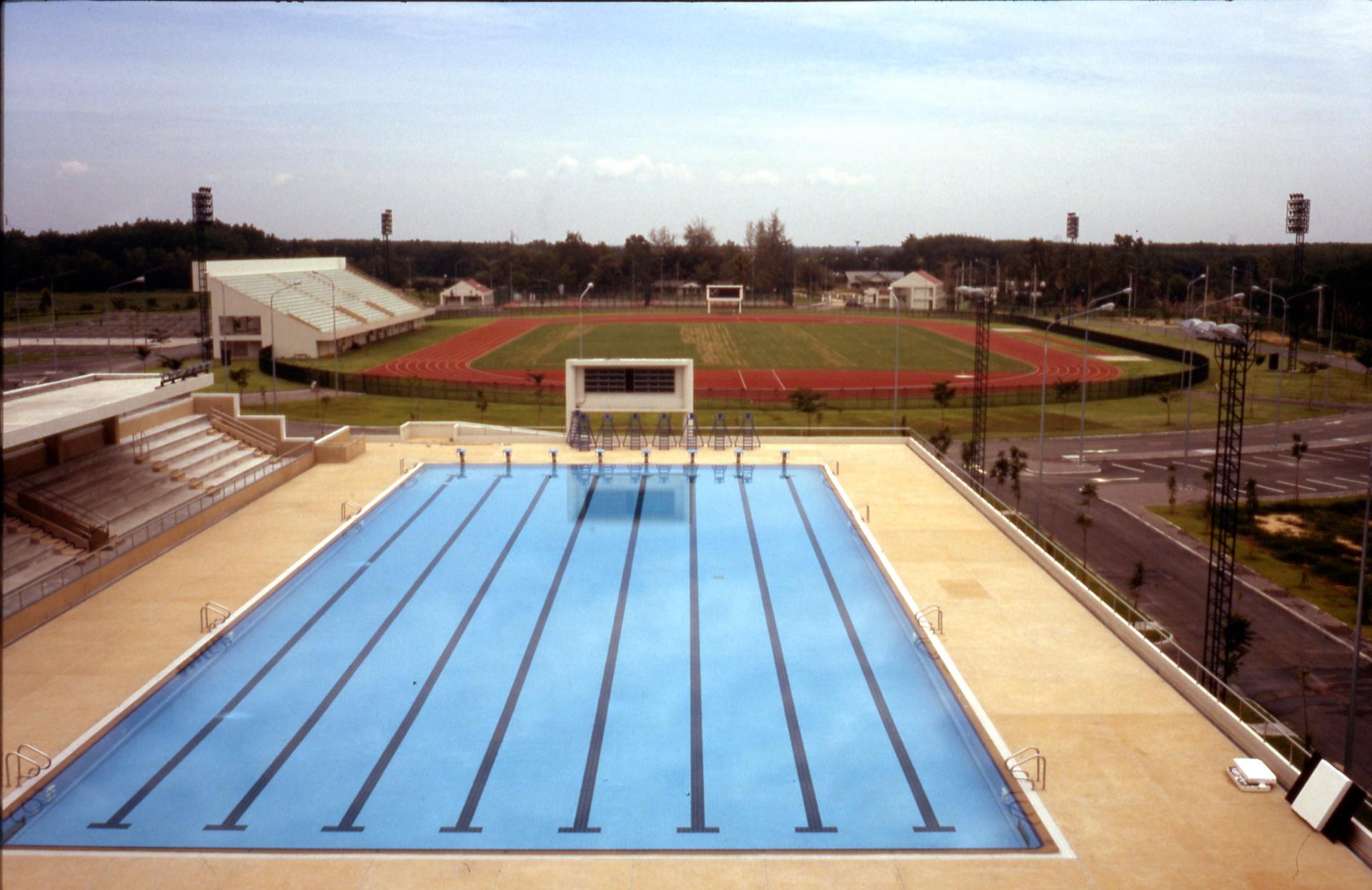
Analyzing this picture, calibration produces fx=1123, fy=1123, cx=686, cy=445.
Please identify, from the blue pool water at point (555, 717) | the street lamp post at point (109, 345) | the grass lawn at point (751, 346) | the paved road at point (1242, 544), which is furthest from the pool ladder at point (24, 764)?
the grass lawn at point (751, 346)

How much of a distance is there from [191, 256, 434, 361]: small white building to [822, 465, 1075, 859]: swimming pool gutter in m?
44.1

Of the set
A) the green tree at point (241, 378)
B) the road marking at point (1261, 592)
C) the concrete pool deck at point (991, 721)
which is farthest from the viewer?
the green tree at point (241, 378)

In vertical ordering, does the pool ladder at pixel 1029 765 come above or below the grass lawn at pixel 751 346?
below

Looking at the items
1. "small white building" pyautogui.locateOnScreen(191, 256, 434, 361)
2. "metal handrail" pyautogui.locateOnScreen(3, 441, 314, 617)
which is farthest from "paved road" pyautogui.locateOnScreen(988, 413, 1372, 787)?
"small white building" pyautogui.locateOnScreen(191, 256, 434, 361)

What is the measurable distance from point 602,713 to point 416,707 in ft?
8.13

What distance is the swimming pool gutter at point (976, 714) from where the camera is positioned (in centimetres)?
1101

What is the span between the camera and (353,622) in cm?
1811

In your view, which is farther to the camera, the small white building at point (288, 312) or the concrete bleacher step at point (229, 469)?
the small white building at point (288, 312)

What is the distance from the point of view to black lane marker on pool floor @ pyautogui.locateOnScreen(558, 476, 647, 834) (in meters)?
12.0

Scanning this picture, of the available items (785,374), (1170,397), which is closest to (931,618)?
(1170,397)

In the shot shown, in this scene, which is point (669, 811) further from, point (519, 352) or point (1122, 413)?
point (519, 352)

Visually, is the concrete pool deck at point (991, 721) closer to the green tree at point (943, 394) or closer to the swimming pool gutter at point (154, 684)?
the swimming pool gutter at point (154, 684)

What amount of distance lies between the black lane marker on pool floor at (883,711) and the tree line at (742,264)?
4229 cm

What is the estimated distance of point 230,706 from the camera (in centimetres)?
1478
